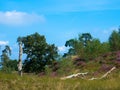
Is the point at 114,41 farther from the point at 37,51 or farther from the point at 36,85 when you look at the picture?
the point at 36,85

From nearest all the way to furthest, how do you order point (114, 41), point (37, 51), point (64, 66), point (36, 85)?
point (36, 85) → point (64, 66) → point (114, 41) → point (37, 51)

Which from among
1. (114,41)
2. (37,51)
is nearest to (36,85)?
(114,41)

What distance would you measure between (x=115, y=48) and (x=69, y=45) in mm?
42412

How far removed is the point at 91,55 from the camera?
64.8 m

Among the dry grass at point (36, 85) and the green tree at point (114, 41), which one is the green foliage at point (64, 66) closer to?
the dry grass at point (36, 85)

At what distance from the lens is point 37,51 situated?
99562mm

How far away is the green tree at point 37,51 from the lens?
98.7m

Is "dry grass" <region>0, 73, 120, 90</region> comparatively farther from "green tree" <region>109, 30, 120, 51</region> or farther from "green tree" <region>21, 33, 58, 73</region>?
"green tree" <region>21, 33, 58, 73</region>

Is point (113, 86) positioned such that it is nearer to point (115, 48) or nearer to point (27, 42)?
point (115, 48)

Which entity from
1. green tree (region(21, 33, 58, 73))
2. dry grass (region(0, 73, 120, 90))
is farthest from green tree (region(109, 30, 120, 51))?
dry grass (region(0, 73, 120, 90))

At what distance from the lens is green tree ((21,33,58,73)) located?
9869cm

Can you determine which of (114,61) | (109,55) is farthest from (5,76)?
(109,55)

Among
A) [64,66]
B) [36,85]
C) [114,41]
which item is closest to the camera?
[36,85]

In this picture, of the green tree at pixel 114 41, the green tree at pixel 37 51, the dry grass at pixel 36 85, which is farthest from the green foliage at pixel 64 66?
the green tree at pixel 37 51
